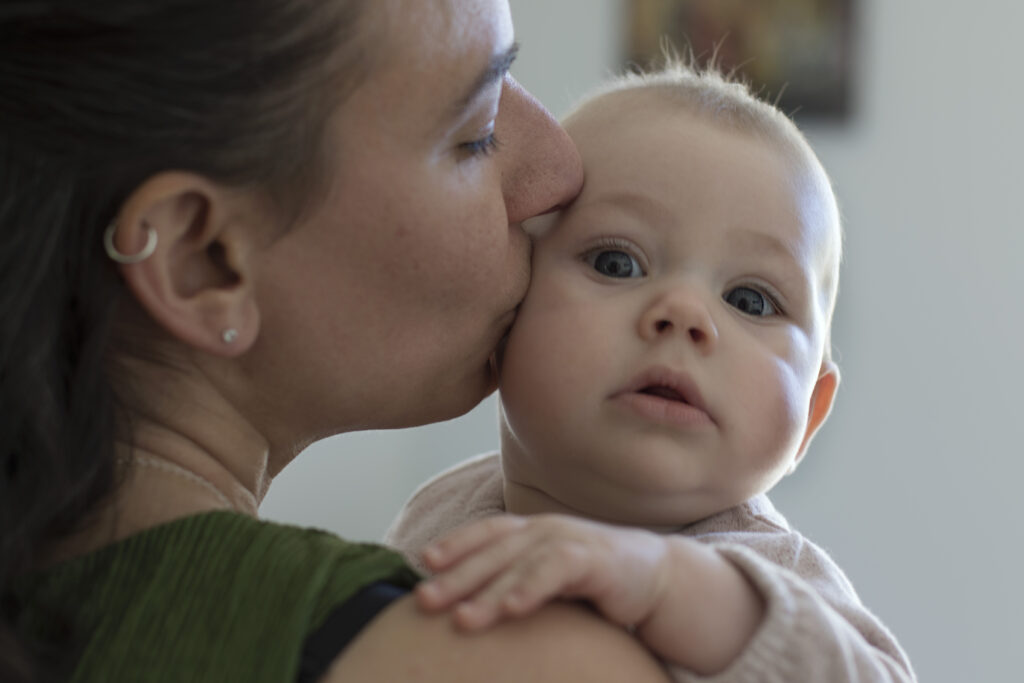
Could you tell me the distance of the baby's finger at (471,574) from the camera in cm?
83

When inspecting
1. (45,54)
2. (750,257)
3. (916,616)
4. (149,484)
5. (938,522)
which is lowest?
(916,616)

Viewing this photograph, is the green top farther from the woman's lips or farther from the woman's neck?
the woman's lips

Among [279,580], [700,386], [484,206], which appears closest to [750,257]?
[700,386]

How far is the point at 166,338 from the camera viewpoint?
1062 mm

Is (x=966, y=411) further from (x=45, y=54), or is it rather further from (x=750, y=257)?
(x=45, y=54)

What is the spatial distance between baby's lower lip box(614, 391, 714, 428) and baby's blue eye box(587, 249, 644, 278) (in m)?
0.16

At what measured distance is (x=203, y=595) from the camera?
860 mm

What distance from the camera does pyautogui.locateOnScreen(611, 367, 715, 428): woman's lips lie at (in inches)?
47.1

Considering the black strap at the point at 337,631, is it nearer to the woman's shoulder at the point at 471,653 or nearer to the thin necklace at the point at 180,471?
the woman's shoulder at the point at 471,653

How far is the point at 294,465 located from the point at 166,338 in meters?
2.79

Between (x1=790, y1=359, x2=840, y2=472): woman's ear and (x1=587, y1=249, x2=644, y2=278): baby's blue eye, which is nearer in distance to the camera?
(x1=587, y1=249, x2=644, y2=278): baby's blue eye

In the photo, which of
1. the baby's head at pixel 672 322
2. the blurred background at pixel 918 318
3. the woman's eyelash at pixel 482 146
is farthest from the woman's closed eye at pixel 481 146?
the blurred background at pixel 918 318

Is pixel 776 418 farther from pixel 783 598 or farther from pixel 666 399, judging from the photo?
pixel 783 598

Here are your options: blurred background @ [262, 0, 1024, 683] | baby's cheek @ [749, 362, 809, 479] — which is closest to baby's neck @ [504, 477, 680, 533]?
baby's cheek @ [749, 362, 809, 479]
